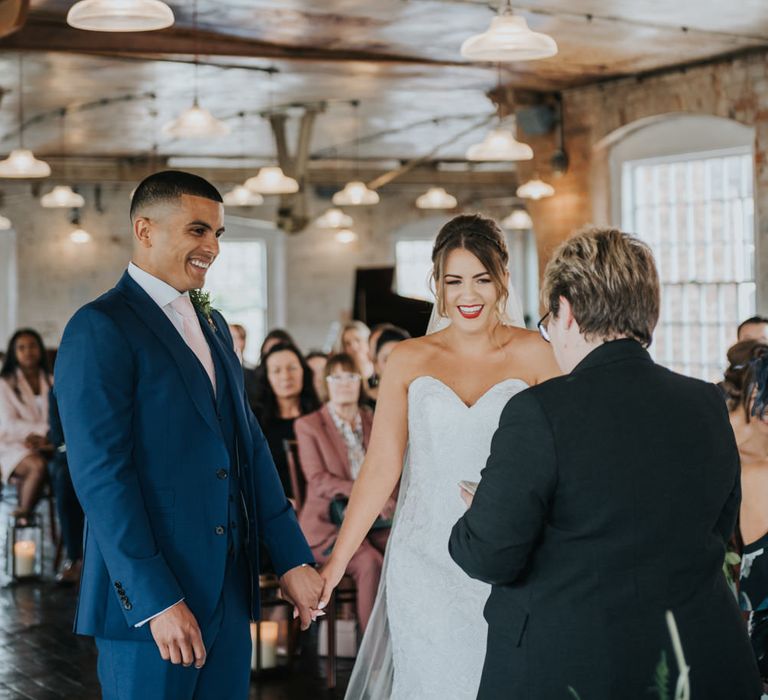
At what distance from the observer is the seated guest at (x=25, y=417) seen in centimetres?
816

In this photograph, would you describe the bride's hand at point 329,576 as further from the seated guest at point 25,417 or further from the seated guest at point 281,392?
the seated guest at point 25,417

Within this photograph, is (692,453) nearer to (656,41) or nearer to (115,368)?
(115,368)

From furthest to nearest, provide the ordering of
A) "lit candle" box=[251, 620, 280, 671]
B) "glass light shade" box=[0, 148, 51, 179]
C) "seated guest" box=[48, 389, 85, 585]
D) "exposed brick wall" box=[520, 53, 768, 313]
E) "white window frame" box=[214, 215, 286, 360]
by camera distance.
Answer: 1. "white window frame" box=[214, 215, 286, 360]
2. "glass light shade" box=[0, 148, 51, 179]
3. "exposed brick wall" box=[520, 53, 768, 313]
4. "seated guest" box=[48, 389, 85, 585]
5. "lit candle" box=[251, 620, 280, 671]

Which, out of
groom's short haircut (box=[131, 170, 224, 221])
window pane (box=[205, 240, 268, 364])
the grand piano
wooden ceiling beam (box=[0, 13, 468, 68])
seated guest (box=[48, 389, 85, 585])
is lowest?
seated guest (box=[48, 389, 85, 585])

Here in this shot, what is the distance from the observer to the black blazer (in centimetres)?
192

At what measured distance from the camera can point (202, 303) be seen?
300cm

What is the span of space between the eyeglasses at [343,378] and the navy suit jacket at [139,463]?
2.99m

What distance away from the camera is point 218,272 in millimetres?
20953

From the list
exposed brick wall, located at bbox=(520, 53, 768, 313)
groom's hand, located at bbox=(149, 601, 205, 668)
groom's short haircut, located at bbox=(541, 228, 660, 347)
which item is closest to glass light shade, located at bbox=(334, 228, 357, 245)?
exposed brick wall, located at bbox=(520, 53, 768, 313)

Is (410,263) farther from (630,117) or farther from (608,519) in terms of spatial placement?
(608,519)

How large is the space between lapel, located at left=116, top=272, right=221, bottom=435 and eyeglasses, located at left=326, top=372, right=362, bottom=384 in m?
2.99

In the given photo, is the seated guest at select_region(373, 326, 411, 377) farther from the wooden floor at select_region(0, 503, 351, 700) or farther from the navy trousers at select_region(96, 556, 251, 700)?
the navy trousers at select_region(96, 556, 251, 700)

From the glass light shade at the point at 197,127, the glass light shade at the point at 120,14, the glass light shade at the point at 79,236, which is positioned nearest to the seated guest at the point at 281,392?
the glass light shade at the point at 197,127

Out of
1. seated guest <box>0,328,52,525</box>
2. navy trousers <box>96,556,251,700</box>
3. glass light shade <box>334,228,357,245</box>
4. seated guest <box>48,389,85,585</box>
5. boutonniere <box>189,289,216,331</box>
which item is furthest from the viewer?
glass light shade <box>334,228,357,245</box>
